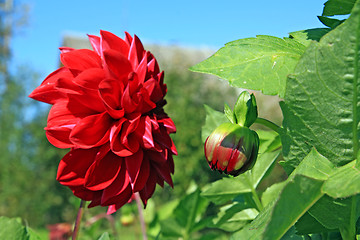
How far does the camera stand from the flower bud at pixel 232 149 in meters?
0.35

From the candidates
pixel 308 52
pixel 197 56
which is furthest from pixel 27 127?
pixel 308 52

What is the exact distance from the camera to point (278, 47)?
0.34m

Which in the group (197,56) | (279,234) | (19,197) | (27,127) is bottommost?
(19,197)

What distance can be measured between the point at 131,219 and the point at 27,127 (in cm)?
361

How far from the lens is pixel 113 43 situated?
1.64ft

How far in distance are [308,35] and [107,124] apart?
25 cm

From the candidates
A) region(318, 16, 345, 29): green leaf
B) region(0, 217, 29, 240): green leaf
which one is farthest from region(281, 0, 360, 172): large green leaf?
region(0, 217, 29, 240): green leaf

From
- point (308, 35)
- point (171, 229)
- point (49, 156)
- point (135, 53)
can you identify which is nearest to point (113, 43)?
point (135, 53)

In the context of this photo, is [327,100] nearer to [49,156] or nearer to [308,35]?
[308,35]

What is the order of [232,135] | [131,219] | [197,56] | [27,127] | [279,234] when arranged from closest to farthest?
[279,234] < [232,135] < [131,219] < [27,127] < [197,56]

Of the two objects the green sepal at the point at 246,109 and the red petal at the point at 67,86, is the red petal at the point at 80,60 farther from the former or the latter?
the green sepal at the point at 246,109

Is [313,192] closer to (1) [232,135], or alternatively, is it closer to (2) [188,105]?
(1) [232,135]

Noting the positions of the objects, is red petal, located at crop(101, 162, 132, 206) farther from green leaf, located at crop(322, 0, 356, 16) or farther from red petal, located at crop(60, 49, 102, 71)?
green leaf, located at crop(322, 0, 356, 16)

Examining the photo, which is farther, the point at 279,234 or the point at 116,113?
the point at 116,113
